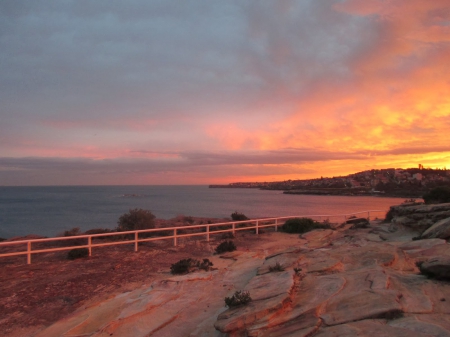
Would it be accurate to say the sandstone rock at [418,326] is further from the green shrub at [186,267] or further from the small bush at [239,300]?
the green shrub at [186,267]

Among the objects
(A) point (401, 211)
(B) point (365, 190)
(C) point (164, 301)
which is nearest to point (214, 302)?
(C) point (164, 301)

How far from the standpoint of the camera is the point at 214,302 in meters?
6.96

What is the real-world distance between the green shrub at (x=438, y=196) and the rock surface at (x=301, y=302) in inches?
503

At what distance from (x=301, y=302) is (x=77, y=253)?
30.1 feet

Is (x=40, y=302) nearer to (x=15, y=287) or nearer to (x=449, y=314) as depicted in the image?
(x=15, y=287)

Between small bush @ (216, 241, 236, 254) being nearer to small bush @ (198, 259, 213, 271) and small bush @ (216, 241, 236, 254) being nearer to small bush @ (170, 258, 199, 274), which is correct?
small bush @ (198, 259, 213, 271)

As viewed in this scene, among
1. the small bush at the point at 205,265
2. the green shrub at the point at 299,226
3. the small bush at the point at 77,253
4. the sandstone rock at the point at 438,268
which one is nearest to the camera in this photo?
the sandstone rock at the point at 438,268

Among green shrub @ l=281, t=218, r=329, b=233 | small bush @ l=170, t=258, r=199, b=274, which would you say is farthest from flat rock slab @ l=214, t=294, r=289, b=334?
green shrub @ l=281, t=218, r=329, b=233

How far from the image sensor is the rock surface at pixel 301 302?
4.56 metres

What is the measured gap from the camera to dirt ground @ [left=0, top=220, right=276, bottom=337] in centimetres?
698

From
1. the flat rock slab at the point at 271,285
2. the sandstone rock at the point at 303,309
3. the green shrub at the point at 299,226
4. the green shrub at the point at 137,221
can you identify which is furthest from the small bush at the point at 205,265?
the green shrub at the point at 137,221

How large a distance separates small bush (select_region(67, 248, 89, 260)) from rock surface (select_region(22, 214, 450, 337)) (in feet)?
15.3

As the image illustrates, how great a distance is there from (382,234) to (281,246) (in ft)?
15.4

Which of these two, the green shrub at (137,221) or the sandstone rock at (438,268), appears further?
the green shrub at (137,221)
